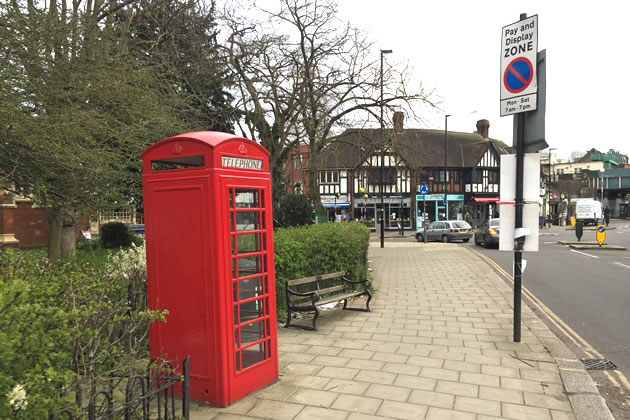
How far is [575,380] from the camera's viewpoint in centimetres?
451

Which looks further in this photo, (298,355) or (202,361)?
(298,355)

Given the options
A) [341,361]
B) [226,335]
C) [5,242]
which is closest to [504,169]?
[341,361]

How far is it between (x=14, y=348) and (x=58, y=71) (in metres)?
6.29

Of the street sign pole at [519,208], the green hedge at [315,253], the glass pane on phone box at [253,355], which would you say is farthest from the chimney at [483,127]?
the glass pane on phone box at [253,355]

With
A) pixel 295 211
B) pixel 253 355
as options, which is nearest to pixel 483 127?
pixel 295 211

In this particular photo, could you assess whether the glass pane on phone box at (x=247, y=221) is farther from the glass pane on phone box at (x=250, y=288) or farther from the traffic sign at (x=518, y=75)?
the traffic sign at (x=518, y=75)

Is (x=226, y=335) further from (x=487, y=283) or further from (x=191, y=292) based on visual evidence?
(x=487, y=283)

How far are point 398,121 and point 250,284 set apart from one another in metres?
11.9

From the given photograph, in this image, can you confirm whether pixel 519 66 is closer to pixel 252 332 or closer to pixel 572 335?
pixel 572 335

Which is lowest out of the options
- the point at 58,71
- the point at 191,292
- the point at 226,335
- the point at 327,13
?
the point at 226,335

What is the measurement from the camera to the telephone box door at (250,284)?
393cm

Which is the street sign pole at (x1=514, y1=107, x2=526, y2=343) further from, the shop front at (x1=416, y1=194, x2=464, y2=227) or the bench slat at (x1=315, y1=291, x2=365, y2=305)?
the shop front at (x1=416, y1=194, x2=464, y2=227)

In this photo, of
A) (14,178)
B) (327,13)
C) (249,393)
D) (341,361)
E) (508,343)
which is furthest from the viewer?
(327,13)

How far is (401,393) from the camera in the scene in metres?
4.14
